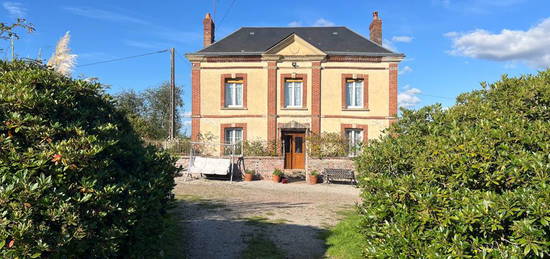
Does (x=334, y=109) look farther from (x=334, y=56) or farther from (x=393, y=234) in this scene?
(x=393, y=234)

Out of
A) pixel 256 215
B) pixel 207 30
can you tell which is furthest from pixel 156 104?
pixel 256 215

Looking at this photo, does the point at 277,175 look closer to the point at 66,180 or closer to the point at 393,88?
the point at 393,88

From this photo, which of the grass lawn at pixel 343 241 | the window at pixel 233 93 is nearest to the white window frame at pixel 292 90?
the window at pixel 233 93

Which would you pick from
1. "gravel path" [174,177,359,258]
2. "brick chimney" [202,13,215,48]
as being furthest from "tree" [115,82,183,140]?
"gravel path" [174,177,359,258]

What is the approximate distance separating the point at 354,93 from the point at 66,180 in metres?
17.4

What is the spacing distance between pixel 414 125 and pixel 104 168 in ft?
12.6

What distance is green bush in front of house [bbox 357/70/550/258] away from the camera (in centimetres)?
239

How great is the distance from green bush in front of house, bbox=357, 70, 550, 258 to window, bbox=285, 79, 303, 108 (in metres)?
14.8

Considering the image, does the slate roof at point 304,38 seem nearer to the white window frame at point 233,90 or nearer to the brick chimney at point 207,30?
the brick chimney at point 207,30

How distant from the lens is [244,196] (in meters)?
11.0

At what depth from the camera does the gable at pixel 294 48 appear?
18.3m

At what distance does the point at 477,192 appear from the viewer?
2742mm

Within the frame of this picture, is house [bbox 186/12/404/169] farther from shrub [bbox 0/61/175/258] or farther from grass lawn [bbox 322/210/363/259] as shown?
shrub [bbox 0/61/175/258]

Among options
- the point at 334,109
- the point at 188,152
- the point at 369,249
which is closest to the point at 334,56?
the point at 334,109
